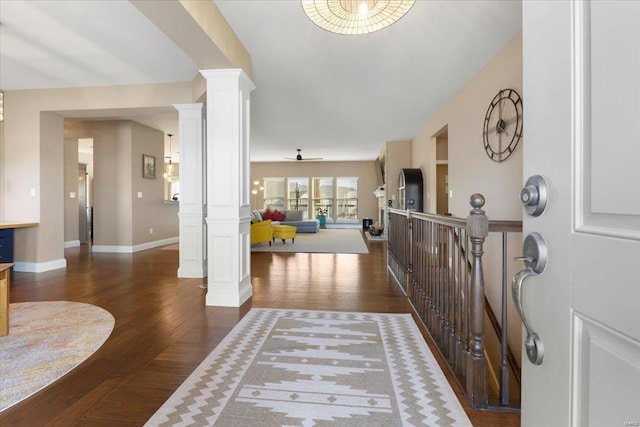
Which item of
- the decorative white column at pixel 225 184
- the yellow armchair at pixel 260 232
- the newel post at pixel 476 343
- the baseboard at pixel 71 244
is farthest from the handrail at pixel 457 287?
the baseboard at pixel 71 244

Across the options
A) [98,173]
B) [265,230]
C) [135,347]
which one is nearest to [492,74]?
[135,347]

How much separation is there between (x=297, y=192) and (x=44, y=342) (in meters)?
10.6

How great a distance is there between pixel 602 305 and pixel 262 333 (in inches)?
92.5

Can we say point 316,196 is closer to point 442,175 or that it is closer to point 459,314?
point 442,175

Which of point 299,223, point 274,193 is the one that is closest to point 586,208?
point 299,223

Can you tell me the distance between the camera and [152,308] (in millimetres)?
3084

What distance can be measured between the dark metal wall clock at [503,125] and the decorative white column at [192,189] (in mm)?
3763

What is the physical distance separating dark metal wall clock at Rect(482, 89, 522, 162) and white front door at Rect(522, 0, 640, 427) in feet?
9.28

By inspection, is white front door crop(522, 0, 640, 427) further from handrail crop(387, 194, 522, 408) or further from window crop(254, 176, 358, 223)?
window crop(254, 176, 358, 223)

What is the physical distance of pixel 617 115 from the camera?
47cm

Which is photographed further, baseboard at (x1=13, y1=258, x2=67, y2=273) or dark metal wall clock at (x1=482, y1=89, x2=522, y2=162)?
baseboard at (x1=13, y1=258, x2=67, y2=273)

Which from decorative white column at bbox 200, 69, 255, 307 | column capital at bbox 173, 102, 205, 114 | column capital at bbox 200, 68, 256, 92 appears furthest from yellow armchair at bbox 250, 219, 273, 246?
column capital at bbox 200, 68, 256, 92

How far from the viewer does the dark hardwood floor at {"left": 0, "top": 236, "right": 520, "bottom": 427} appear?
160 centimetres

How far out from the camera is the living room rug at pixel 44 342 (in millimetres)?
1819
